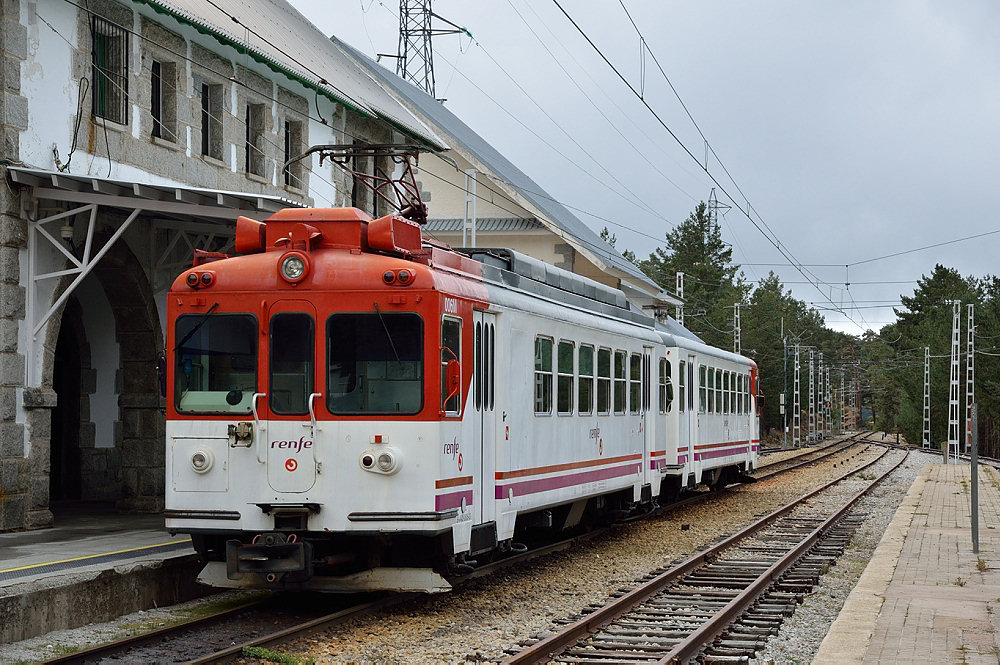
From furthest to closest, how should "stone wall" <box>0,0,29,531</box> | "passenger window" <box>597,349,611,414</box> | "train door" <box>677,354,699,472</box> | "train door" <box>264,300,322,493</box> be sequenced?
"train door" <box>677,354,699,472</box> < "passenger window" <box>597,349,611,414</box> < "stone wall" <box>0,0,29,531</box> < "train door" <box>264,300,322,493</box>

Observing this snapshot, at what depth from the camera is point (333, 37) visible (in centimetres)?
3703

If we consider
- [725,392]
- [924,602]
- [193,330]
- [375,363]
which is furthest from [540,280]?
[725,392]

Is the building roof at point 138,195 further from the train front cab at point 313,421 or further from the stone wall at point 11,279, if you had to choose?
the train front cab at point 313,421

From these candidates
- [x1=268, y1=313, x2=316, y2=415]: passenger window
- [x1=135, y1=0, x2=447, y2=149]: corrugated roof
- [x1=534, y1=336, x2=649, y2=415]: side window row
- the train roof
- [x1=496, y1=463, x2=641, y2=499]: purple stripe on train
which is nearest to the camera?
[x1=268, y1=313, x2=316, y2=415]: passenger window

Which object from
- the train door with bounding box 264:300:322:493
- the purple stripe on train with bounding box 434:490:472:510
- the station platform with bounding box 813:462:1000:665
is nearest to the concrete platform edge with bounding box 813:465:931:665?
the station platform with bounding box 813:462:1000:665

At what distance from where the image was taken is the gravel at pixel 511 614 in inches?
375

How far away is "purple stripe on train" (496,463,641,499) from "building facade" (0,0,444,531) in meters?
4.23

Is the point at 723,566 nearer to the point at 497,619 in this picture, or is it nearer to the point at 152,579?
the point at 497,619

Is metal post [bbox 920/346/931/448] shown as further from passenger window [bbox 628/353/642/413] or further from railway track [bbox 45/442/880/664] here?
railway track [bbox 45/442/880/664]

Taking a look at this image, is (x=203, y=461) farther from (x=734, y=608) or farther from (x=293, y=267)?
(x=734, y=608)

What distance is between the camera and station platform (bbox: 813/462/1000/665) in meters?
9.06

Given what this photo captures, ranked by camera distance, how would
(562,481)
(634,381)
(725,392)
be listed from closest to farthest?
(562,481), (634,381), (725,392)

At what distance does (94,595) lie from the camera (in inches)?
414

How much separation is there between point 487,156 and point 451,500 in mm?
31269
